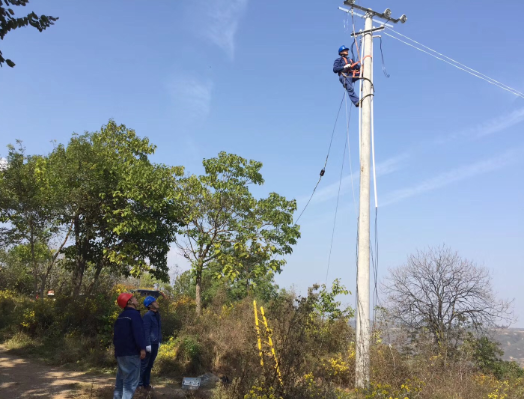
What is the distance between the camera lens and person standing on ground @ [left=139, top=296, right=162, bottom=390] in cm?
649

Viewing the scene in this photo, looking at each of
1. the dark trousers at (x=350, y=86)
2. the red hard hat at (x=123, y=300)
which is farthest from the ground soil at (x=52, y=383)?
the dark trousers at (x=350, y=86)

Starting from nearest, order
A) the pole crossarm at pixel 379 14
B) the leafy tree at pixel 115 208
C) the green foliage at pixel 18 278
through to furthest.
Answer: the pole crossarm at pixel 379 14 < the leafy tree at pixel 115 208 < the green foliage at pixel 18 278

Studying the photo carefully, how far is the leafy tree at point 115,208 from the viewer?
41.3ft

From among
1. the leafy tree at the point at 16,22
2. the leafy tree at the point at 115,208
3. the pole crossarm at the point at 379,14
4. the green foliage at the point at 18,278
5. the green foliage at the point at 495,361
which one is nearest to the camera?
the leafy tree at the point at 16,22

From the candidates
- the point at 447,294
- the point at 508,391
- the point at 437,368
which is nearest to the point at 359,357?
the point at 437,368

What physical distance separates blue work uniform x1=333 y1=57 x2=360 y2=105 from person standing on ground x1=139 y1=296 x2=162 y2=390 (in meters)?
5.52

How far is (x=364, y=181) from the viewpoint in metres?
7.36

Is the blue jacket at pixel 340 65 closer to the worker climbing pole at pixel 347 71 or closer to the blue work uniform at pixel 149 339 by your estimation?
the worker climbing pole at pixel 347 71

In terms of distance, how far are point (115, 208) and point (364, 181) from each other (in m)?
8.83

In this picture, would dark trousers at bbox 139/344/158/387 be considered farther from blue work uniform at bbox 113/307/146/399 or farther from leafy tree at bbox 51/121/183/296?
leafy tree at bbox 51/121/183/296

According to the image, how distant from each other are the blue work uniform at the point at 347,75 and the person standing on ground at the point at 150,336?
5519mm

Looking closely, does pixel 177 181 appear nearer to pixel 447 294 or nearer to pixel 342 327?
pixel 342 327

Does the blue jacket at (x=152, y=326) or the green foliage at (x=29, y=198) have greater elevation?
the green foliage at (x=29, y=198)

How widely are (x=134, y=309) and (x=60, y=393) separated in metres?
2.35
